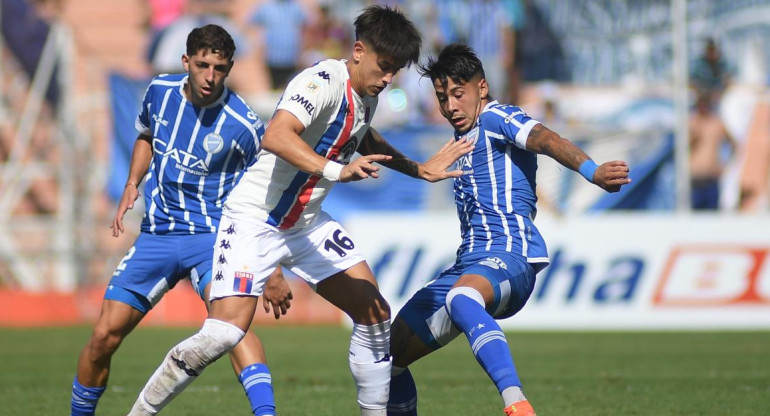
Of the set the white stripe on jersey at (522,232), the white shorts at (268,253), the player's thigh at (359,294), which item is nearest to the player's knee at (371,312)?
the player's thigh at (359,294)

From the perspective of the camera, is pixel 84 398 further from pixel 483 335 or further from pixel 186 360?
pixel 483 335

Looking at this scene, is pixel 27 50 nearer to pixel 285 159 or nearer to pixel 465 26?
pixel 465 26

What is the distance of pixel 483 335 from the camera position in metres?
6.20

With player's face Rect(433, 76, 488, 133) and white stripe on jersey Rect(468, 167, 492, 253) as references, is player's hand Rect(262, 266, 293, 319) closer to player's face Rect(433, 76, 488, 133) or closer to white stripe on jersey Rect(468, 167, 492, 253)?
white stripe on jersey Rect(468, 167, 492, 253)

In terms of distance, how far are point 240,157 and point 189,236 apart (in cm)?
64

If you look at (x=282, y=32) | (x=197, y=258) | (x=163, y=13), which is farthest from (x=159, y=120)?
(x=163, y=13)

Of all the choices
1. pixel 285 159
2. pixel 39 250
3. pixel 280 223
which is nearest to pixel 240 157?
pixel 280 223

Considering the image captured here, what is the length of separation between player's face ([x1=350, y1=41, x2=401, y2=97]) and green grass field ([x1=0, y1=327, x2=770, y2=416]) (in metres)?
2.71

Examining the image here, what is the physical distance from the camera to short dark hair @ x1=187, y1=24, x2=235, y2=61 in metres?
7.20

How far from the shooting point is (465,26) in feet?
71.0

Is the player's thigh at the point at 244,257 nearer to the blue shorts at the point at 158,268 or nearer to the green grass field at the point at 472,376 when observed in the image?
the blue shorts at the point at 158,268

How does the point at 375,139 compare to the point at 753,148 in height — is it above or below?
above

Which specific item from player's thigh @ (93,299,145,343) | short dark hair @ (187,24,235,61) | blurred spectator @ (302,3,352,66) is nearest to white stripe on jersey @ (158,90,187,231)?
short dark hair @ (187,24,235,61)

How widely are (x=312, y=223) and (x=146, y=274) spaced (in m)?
1.29
